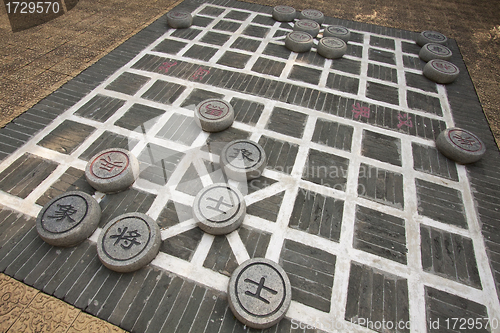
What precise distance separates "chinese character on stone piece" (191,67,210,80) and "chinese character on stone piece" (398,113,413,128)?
223 inches

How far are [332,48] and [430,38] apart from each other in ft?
13.8

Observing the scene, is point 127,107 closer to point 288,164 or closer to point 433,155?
point 288,164

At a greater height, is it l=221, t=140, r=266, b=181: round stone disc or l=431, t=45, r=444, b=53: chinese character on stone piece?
l=431, t=45, r=444, b=53: chinese character on stone piece

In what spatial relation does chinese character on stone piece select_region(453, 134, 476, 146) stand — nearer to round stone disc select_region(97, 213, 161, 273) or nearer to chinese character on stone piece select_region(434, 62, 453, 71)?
chinese character on stone piece select_region(434, 62, 453, 71)

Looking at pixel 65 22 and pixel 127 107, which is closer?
pixel 127 107

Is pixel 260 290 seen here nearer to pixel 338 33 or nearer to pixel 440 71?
pixel 440 71

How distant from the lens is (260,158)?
5.89 metres

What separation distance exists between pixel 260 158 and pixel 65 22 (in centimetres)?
1014

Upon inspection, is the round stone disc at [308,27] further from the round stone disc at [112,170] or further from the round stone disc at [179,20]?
the round stone disc at [112,170]

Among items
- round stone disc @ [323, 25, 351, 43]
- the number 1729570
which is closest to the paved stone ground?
round stone disc @ [323, 25, 351, 43]

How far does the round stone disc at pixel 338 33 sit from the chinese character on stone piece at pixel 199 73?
188 inches

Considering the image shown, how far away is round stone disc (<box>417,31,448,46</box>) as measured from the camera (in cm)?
1028

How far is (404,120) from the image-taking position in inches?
295

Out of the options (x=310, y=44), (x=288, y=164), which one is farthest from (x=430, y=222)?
(x=310, y=44)
